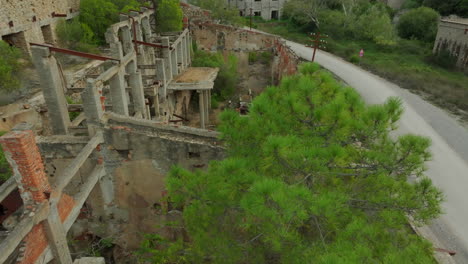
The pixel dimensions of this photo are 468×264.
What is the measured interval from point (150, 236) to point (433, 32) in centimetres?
4019

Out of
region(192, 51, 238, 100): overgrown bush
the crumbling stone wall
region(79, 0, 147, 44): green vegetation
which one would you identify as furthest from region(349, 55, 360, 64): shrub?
region(79, 0, 147, 44): green vegetation

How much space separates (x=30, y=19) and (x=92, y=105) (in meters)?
13.6

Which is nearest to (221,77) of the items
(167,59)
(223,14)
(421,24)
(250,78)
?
(250,78)

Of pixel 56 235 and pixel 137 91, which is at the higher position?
pixel 137 91

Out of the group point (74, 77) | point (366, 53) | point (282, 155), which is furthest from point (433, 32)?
point (282, 155)

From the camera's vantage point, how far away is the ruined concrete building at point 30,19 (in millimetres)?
16172

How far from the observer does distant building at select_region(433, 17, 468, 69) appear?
2778cm

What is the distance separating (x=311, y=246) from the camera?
16.4ft

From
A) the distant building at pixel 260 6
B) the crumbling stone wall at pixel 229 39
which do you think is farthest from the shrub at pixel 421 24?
the crumbling stone wall at pixel 229 39

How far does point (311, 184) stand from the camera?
5.46m

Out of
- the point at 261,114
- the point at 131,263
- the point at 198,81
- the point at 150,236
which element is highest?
Result: the point at 261,114

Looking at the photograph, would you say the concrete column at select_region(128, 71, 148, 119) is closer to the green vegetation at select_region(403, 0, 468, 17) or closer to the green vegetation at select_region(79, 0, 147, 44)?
the green vegetation at select_region(79, 0, 147, 44)

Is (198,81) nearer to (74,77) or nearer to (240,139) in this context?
(74,77)

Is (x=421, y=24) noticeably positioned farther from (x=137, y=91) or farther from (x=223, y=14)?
(x=137, y=91)
